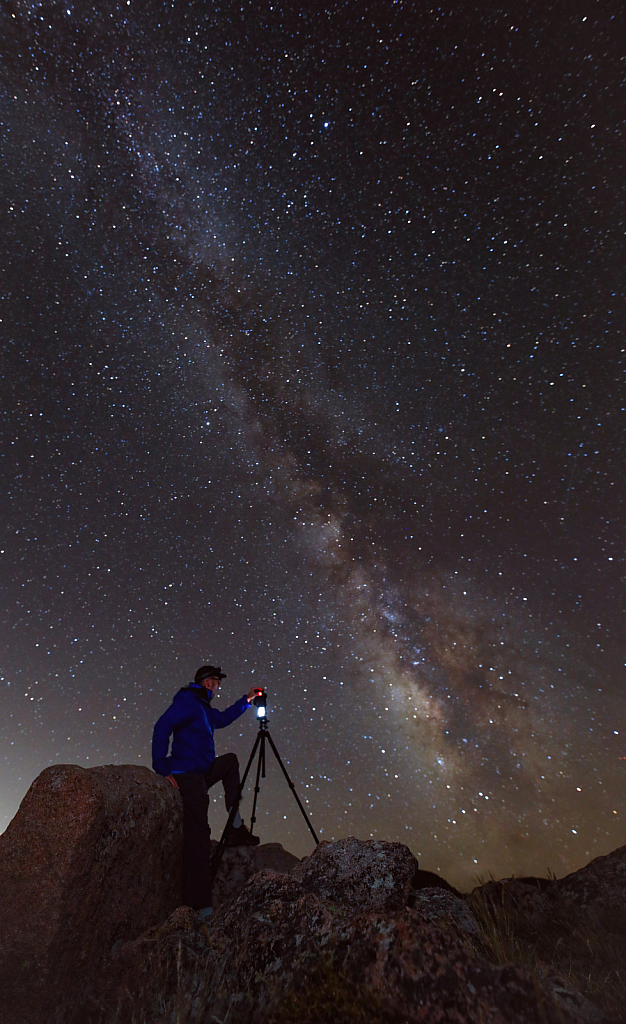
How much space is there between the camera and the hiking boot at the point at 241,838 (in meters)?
5.87

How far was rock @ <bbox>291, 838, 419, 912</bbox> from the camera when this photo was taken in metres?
4.23

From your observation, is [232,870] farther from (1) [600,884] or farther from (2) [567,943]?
(1) [600,884]

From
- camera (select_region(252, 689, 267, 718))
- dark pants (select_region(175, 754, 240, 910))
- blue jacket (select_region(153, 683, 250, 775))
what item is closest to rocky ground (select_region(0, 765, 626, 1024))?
dark pants (select_region(175, 754, 240, 910))

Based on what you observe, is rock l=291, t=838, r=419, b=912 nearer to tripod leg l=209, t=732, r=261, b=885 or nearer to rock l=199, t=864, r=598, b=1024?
tripod leg l=209, t=732, r=261, b=885

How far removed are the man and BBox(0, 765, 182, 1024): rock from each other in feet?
1.19

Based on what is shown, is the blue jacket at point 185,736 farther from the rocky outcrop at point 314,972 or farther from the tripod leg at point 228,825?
the rocky outcrop at point 314,972

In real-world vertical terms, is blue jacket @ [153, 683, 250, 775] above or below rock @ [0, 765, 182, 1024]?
above

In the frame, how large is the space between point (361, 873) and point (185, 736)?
2353 millimetres

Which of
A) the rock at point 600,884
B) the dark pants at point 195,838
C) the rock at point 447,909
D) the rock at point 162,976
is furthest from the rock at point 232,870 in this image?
the rock at point 600,884

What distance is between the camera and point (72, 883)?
3.57 m

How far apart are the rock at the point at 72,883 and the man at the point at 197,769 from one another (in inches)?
14.2

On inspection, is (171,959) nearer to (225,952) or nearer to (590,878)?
(225,952)

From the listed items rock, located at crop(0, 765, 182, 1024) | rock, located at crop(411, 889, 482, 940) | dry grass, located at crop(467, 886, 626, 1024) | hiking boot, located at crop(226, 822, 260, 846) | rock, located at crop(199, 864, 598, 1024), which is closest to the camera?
rock, located at crop(199, 864, 598, 1024)

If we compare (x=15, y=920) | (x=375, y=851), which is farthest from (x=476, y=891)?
(x=15, y=920)
